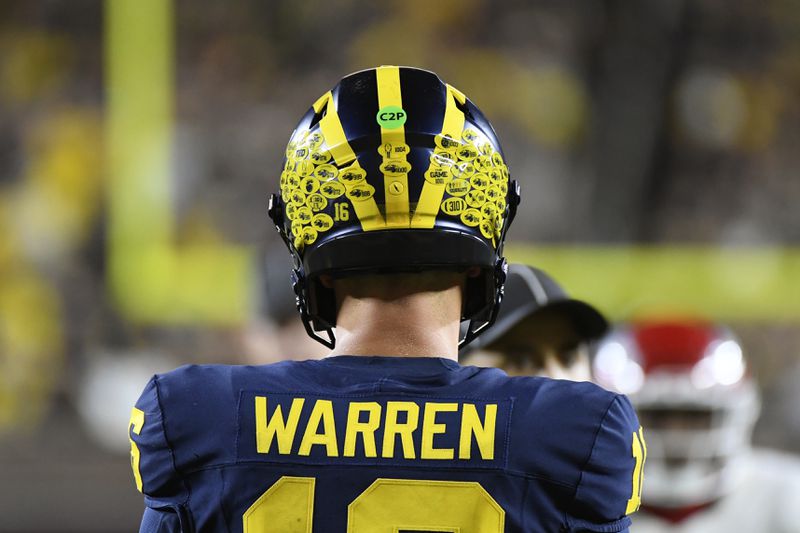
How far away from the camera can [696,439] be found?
2664mm

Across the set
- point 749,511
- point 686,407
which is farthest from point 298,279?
point 749,511

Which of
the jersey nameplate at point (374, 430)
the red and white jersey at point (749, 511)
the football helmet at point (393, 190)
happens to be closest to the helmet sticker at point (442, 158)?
the football helmet at point (393, 190)

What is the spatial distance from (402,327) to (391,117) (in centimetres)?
21

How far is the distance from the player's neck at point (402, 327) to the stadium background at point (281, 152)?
16.8ft

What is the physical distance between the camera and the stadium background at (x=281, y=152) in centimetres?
639

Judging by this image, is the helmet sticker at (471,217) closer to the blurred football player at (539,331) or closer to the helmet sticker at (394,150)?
the helmet sticker at (394,150)

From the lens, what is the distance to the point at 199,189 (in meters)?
6.72

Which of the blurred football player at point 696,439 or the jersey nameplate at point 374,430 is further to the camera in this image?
the blurred football player at point 696,439

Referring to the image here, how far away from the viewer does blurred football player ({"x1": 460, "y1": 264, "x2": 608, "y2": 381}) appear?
66.4 inches

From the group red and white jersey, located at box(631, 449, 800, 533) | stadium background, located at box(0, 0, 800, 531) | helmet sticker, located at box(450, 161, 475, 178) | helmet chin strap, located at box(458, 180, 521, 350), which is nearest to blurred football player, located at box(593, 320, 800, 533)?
red and white jersey, located at box(631, 449, 800, 533)

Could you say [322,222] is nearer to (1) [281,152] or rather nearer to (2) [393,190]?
(2) [393,190]

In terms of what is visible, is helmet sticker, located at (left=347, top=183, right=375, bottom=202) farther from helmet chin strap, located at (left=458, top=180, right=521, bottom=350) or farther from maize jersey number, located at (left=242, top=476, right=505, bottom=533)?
maize jersey number, located at (left=242, top=476, right=505, bottom=533)

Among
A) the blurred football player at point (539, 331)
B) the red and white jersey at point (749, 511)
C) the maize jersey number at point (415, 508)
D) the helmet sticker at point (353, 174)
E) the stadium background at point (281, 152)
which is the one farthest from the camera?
the stadium background at point (281, 152)

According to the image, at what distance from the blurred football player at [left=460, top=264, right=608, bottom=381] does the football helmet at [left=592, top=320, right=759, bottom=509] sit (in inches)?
36.9
